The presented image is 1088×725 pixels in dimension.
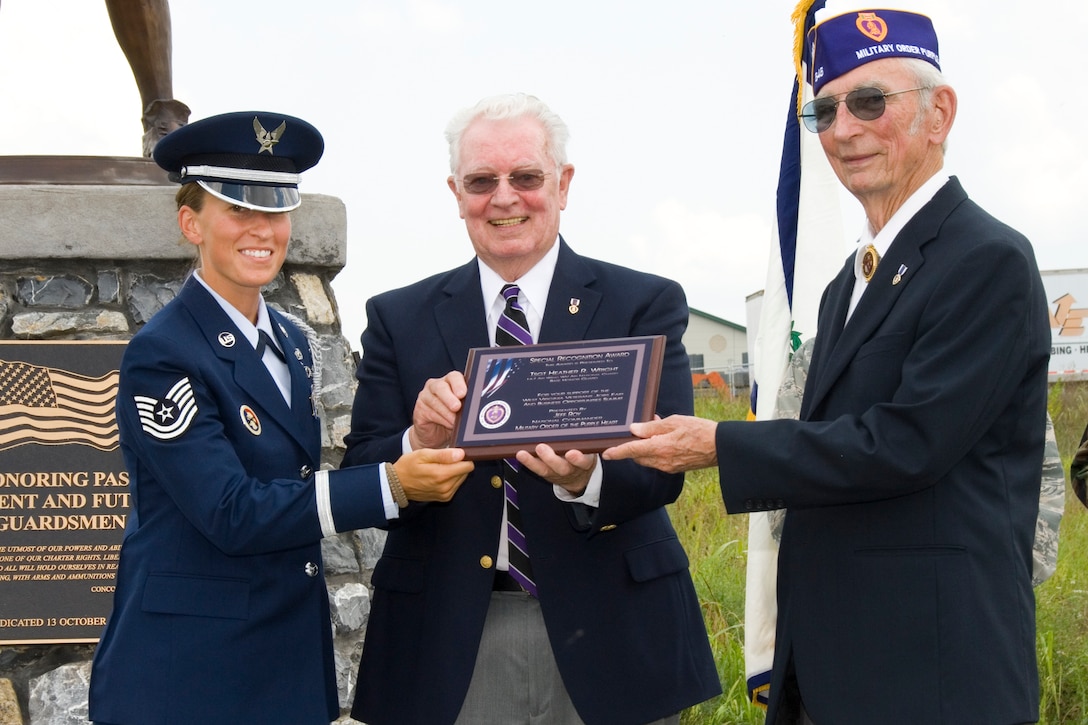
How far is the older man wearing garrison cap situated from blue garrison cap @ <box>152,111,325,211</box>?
3.63 ft

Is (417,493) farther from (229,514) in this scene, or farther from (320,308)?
(320,308)

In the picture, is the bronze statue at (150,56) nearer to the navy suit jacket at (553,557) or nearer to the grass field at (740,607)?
the navy suit jacket at (553,557)

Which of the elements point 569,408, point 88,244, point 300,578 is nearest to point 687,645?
point 569,408

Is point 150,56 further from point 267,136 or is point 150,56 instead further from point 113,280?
point 267,136

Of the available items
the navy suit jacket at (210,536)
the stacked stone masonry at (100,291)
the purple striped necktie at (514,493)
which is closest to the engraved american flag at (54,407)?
the stacked stone masonry at (100,291)

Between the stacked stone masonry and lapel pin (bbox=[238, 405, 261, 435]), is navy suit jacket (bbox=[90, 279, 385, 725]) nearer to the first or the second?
lapel pin (bbox=[238, 405, 261, 435])

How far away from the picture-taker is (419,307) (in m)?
2.96

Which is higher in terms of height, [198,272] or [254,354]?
[198,272]

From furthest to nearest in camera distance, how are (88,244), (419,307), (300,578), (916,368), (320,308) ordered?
(320,308)
(88,244)
(419,307)
(300,578)
(916,368)

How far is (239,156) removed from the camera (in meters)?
2.85

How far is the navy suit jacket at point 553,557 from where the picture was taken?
267 cm

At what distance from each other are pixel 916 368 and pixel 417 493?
1.09 m

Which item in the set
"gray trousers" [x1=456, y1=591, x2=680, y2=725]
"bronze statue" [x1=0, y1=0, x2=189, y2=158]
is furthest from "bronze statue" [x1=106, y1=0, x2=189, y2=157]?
"gray trousers" [x1=456, y1=591, x2=680, y2=725]

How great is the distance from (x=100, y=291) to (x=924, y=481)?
330 centimetres
